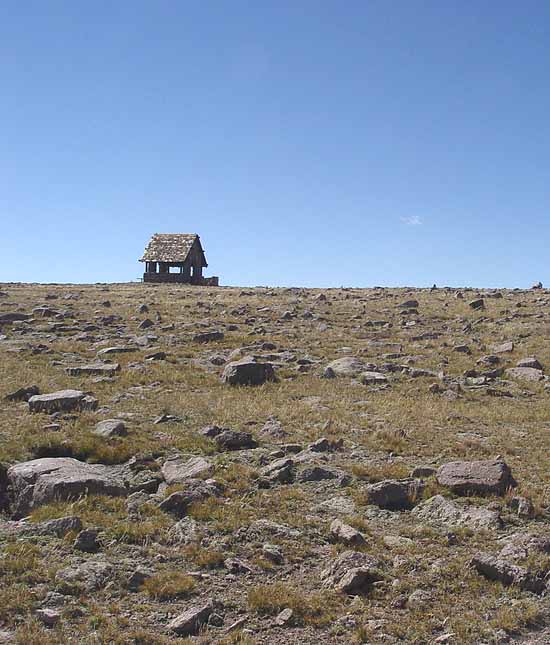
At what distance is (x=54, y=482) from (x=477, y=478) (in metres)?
6.83

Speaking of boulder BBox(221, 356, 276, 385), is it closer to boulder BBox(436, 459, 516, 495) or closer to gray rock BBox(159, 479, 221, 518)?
gray rock BBox(159, 479, 221, 518)

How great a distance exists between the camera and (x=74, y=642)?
655 centimetres

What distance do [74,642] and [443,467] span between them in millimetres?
6942

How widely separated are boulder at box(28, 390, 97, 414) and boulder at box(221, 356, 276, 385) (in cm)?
443

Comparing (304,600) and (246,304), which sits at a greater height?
(246,304)

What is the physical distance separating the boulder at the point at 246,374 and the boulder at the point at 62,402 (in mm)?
4426

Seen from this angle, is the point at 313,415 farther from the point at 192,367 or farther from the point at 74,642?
the point at 74,642

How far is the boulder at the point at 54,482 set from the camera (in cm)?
974

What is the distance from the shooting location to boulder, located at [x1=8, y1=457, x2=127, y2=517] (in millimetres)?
9742

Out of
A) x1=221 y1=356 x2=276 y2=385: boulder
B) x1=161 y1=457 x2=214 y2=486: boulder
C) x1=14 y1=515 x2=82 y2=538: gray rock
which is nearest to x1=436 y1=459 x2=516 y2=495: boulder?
x1=161 y1=457 x2=214 y2=486: boulder

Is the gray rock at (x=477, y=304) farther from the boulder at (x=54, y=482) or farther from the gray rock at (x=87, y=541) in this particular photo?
the gray rock at (x=87, y=541)

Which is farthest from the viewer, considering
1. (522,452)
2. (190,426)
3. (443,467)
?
(190,426)

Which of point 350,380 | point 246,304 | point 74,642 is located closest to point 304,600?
point 74,642

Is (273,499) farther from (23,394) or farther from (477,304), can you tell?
(477,304)
